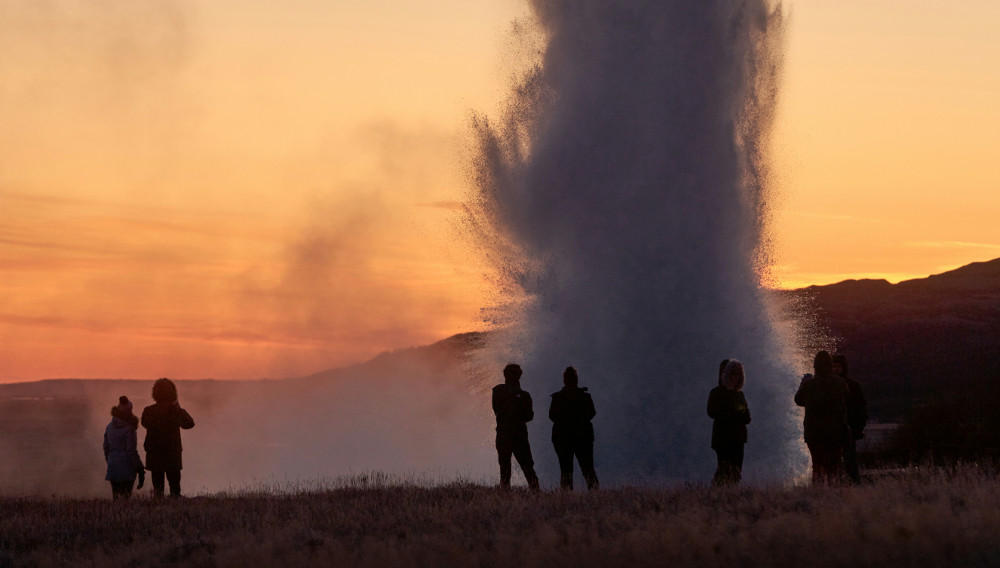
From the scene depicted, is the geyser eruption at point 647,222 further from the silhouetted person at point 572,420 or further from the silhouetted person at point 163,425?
the silhouetted person at point 163,425

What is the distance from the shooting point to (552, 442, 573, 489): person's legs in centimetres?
1714

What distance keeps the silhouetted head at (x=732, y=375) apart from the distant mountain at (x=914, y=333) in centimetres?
7238

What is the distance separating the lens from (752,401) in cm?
2320

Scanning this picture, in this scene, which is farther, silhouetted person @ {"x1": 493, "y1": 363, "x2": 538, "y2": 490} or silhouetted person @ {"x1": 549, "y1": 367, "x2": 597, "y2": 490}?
silhouetted person @ {"x1": 493, "y1": 363, "x2": 538, "y2": 490}

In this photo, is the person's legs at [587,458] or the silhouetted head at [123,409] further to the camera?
A: the silhouetted head at [123,409]

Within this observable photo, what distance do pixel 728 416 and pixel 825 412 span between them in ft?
3.96

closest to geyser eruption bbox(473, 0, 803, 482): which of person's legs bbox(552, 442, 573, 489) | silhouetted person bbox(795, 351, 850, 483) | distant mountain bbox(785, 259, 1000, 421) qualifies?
person's legs bbox(552, 442, 573, 489)

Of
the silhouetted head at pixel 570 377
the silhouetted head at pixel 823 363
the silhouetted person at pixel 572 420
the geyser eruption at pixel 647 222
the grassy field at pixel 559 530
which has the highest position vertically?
the geyser eruption at pixel 647 222

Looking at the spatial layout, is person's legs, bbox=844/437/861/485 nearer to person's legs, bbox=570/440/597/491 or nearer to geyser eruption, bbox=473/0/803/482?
person's legs, bbox=570/440/597/491

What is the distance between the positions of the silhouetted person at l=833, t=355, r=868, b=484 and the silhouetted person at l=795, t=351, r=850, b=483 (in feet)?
0.85

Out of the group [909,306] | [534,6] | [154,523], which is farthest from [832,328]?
[154,523]

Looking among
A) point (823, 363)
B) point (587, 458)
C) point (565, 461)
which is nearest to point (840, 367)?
point (823, 363)

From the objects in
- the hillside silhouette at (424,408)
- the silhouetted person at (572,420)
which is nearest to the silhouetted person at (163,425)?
the silhouetted person at (572,420)

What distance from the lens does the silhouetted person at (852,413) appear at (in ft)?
50.1
